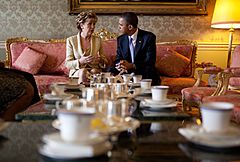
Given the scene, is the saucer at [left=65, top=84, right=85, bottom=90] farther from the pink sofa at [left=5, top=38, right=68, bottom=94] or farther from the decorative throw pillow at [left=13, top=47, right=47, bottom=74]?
the decorative throw pillow at [left=13, top=47, right=47, bottom=74]

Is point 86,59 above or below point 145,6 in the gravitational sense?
below

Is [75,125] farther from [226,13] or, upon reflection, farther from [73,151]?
[226,13]

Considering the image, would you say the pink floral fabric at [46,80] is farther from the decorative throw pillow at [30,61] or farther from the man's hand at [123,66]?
the man's hand at [123,66]

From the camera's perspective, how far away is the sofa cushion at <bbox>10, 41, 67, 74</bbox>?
369 centimetres

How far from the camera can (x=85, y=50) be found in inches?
120

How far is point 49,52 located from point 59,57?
0.38 ft

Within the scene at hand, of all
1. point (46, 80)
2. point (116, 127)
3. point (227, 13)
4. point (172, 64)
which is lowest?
point (46, 80)

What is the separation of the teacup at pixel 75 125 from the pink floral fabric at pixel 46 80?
2.28m

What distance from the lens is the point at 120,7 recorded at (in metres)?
3.93

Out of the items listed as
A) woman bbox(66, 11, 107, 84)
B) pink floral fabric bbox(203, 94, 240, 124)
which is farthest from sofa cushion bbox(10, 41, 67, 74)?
pink floral fabric bbox(203, 94, 240, 124)

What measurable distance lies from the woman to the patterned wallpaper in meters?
0.93

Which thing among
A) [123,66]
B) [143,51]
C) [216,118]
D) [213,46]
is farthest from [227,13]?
[216,118]

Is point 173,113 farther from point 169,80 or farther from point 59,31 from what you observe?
point 59,31

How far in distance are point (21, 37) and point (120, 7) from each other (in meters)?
1.07
